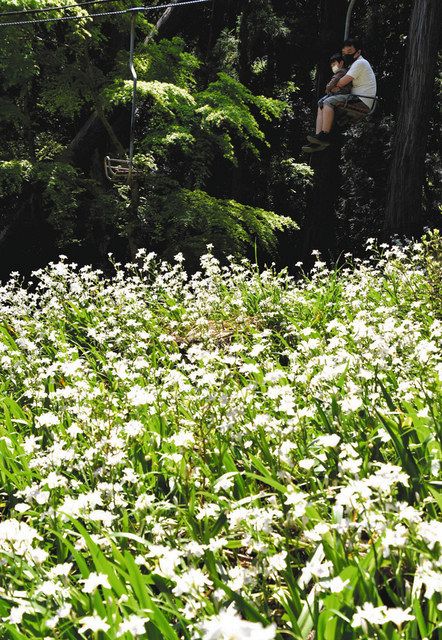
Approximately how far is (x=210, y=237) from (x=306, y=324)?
4243 millimetres

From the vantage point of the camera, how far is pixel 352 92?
7.17 m

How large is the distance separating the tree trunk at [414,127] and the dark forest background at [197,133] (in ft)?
0.06

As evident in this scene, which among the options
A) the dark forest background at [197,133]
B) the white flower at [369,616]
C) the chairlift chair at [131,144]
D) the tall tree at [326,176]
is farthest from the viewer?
the tall tree at [326,176]

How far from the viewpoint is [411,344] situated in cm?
359

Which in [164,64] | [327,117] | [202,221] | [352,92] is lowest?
[202,221]

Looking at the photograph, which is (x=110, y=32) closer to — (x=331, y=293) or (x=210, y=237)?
(x=210, y=237)

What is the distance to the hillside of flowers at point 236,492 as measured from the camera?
202cm

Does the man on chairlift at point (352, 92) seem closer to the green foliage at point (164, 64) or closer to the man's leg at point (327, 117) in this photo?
the man's leg at point (327, 117)

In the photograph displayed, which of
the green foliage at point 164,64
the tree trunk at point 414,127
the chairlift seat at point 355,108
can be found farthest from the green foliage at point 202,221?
the chairlift seat at point 355,108

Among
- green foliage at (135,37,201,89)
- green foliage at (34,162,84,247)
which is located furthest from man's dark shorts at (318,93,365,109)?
green foliage at (34,162,84,247)

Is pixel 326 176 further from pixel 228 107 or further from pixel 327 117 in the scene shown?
pixel 327 117

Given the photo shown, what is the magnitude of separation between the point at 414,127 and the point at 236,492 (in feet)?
25.7

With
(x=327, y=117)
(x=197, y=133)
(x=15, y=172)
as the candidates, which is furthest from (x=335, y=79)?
(x=15, y=172)

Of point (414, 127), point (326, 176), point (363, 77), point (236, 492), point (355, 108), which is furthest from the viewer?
point (326, 176)
